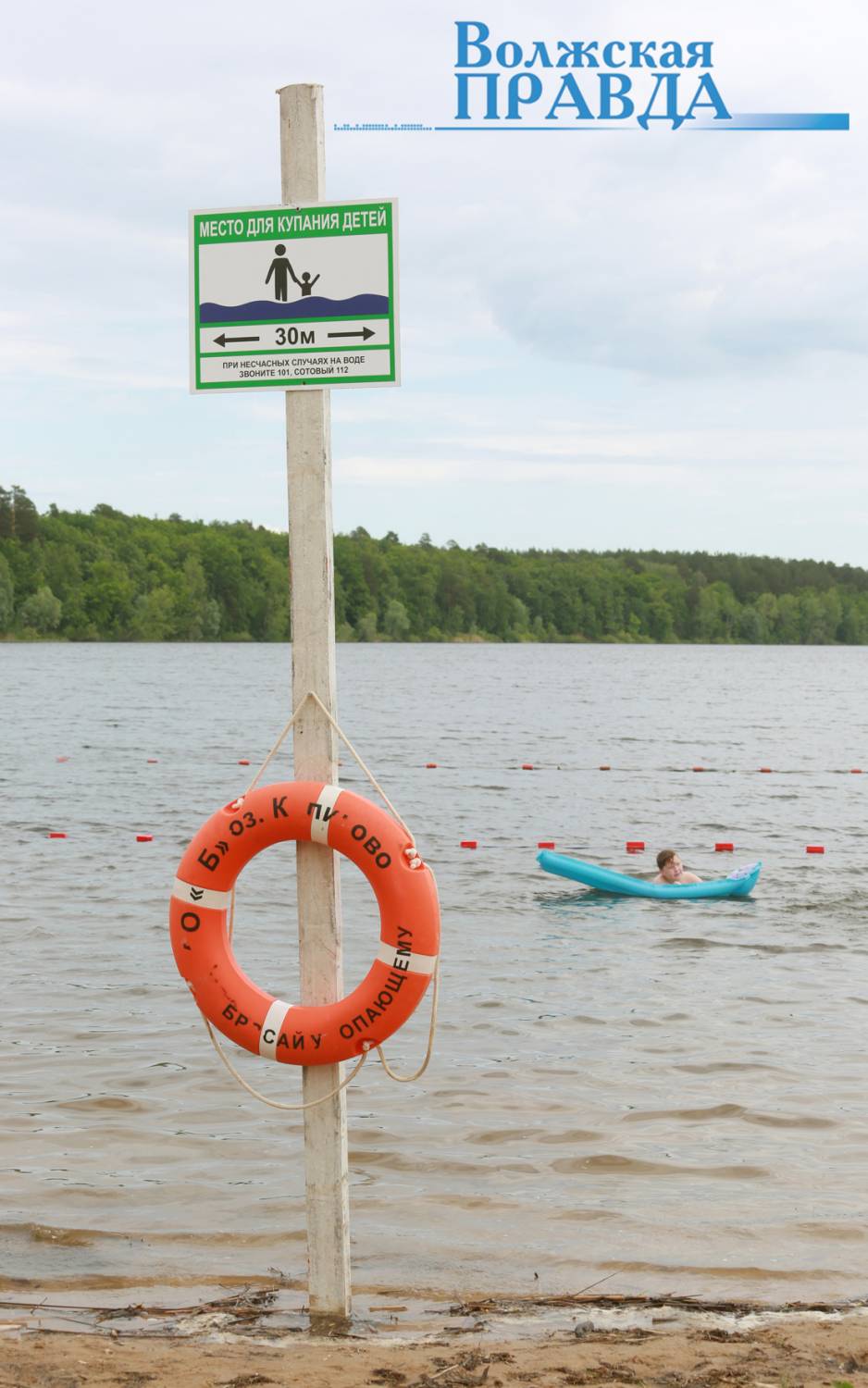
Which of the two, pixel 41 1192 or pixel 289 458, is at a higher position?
pixel 289 458

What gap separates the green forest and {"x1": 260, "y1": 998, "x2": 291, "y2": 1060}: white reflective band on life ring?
114534 mm

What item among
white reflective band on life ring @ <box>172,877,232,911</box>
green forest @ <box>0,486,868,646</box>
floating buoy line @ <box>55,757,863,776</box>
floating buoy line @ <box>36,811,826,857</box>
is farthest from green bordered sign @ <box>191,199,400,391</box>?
green forest @ <box>0,486,868,646</box>

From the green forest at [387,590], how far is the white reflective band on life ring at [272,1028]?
4509 inches

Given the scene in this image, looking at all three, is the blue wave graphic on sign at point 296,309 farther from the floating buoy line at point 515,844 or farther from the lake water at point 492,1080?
the floating buoy line at point 515,844

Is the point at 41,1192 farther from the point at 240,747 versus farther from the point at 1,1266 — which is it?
the point at 240,747

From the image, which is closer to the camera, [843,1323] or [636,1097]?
[843,1323]

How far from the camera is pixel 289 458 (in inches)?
172

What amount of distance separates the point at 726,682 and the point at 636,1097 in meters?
78.7

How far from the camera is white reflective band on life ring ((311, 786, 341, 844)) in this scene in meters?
4.35

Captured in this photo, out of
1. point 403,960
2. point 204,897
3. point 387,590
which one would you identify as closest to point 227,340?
point 204,897

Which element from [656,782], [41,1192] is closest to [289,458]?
[41,1192]

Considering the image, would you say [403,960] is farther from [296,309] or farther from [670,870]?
[670,870]

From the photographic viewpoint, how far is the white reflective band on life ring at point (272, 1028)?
4492 mm

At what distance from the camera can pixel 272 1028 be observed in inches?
177
